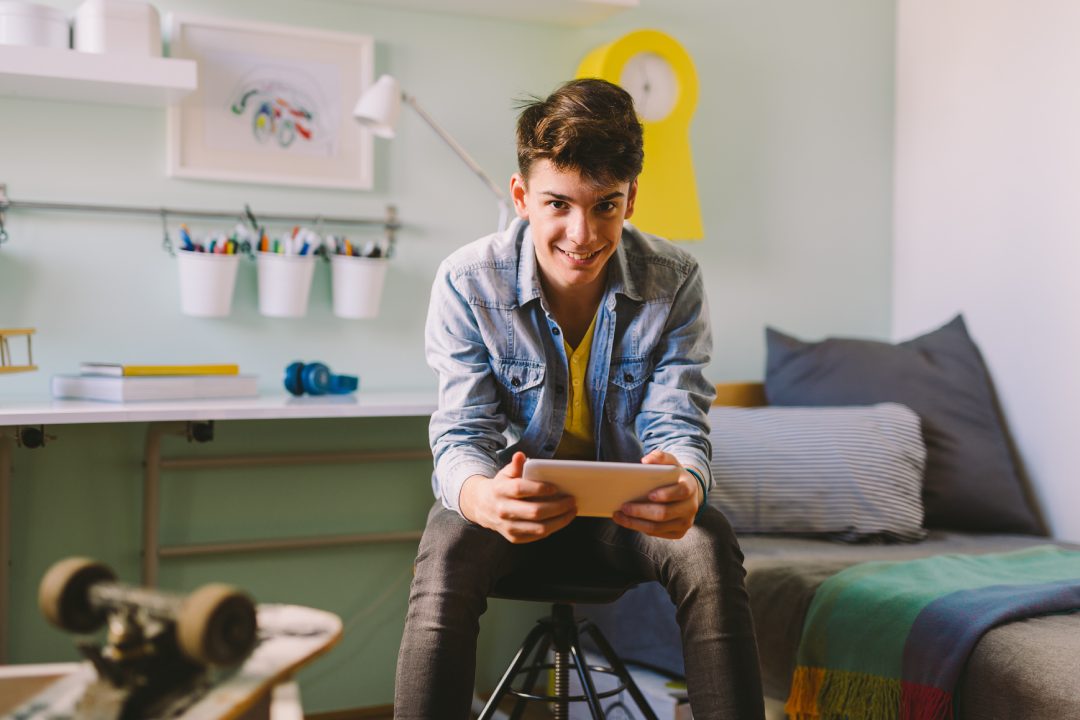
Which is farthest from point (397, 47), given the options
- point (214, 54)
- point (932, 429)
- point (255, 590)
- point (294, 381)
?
point (932, 429)

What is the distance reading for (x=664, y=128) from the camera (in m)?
2.59

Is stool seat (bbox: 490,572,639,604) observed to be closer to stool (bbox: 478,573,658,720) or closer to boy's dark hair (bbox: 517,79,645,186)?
stool (bbox: 478,573,658,720)

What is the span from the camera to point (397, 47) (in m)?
2.43

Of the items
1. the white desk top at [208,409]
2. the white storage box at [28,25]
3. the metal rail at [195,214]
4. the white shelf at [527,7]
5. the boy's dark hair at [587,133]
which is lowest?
the white desk top at [208,409]

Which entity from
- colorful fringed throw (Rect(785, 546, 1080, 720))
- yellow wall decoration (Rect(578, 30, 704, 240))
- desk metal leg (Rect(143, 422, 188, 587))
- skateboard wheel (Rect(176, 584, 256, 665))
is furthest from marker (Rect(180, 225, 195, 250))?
skateboard wheel (Rect(176, 584, 256, 665))

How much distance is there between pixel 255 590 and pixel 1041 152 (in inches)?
79.8

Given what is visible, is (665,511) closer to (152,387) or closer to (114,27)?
(152,387)

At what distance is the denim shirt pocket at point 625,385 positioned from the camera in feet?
5.43

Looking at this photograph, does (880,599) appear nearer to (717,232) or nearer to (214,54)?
(717,232)

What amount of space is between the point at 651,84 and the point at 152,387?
1339mm

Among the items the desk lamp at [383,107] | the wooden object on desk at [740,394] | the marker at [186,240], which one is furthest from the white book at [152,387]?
the wooden object on desk at [740,394]

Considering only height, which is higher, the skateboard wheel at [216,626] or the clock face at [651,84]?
the clock face at [651,84]

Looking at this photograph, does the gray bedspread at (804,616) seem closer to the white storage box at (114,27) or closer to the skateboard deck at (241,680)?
the skateboard deck at (241,680)

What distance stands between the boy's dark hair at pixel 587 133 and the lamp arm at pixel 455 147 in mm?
802
